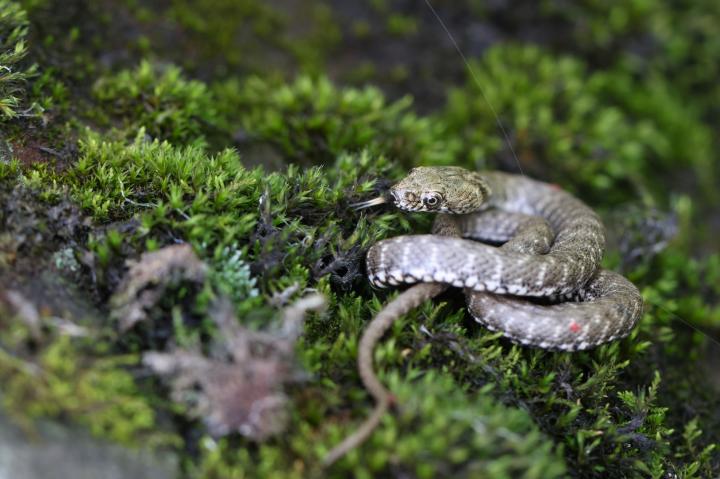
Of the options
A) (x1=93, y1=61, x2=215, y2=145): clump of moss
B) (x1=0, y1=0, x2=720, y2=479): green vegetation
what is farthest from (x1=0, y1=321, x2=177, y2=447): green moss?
(x1=93, y1=61, x2=215, y2=145): clump of moss

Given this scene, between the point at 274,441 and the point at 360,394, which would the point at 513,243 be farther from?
the point at 274,441

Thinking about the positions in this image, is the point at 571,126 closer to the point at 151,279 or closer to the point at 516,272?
the point at 516,272

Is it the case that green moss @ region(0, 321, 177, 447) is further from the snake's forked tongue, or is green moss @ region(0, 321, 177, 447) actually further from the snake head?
the snake head

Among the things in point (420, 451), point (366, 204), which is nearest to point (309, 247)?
point (366, 204)

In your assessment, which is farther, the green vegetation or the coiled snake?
the coiled snake

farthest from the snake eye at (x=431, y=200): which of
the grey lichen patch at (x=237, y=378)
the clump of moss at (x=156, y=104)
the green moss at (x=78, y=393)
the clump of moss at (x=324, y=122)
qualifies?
the green moss at (x=78, y=393)

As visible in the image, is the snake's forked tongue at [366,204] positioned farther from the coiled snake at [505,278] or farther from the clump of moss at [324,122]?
the clump of moss at [324,122]

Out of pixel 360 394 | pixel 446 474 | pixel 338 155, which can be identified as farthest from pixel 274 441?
pixel 338 155
